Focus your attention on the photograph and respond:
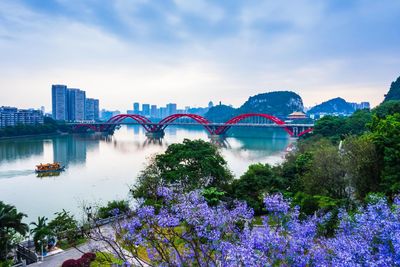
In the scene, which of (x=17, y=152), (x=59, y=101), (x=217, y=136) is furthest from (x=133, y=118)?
(x=59, y=101)

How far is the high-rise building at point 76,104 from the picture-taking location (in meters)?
131

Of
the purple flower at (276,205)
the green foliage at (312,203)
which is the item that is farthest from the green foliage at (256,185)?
the purple flower at (276,205)

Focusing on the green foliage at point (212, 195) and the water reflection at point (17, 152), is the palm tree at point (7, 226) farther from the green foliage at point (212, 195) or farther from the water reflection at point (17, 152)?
the water reflection at point (17, 152)

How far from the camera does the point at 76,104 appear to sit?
133m

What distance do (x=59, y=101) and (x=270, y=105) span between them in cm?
9014

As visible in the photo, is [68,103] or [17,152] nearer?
[17,152]

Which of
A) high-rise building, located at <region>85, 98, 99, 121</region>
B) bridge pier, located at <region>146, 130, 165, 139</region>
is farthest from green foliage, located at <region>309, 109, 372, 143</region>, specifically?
high-rise building, located at <region>85, 98, 99, 121</region>

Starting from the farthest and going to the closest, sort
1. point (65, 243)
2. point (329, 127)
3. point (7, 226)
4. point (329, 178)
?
point (329, 127), point (329, 178), point (65, 243), point (7, 226)

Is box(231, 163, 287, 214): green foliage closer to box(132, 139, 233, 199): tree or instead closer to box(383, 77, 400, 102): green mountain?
box(132, 139, 233, 199): tree

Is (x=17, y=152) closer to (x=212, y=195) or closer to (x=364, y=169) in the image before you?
(x=212, y=195)

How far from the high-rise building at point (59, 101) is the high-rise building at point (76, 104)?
2.23m

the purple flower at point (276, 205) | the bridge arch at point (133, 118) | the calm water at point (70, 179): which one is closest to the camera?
the purple flower at point (276, 205)

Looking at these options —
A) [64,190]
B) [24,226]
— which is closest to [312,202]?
[24,226]

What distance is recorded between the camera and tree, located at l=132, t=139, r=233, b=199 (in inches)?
688
